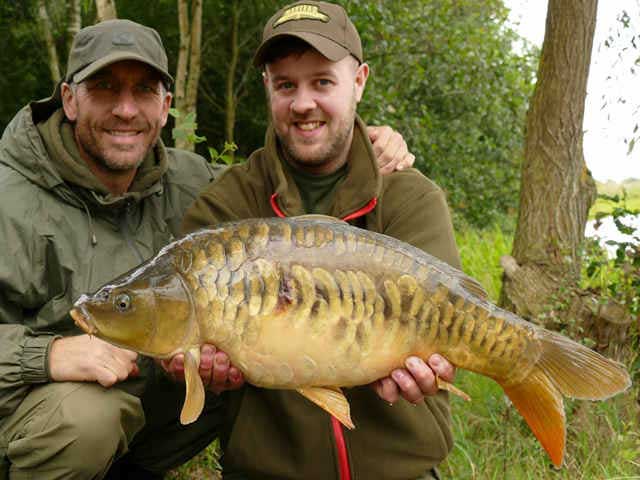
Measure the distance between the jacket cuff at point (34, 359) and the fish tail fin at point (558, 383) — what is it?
1.09 metres

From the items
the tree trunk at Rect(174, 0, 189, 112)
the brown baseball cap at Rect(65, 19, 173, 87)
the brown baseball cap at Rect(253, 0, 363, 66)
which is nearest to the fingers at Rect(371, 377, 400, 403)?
the brown baseball cap at Rect(253, 0, 363, 66)

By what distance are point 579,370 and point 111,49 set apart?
1.46 metres

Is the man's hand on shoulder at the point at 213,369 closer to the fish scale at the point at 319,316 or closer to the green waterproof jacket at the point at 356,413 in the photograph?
the fish scale at the point at 319,316

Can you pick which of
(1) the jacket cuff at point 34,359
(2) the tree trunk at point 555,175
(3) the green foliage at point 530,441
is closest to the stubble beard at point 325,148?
(1) the jacket cuff at point 34,359

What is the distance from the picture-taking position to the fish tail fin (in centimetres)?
162

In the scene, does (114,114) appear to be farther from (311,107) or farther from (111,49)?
(311,107)

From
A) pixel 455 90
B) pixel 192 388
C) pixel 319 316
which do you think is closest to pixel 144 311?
pixel 192 388

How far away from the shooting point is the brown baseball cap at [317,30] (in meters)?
1.96

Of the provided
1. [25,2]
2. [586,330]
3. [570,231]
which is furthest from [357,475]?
[25,2]

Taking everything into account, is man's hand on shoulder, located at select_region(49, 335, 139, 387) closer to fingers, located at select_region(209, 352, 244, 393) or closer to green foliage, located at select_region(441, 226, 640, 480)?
fingers, located at select_region(209, 352, 244, 393)

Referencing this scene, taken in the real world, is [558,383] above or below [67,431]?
above

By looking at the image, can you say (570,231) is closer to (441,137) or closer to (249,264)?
(249,264)

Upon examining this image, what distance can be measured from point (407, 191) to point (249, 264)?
0.62m

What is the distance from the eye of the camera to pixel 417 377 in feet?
5.34
